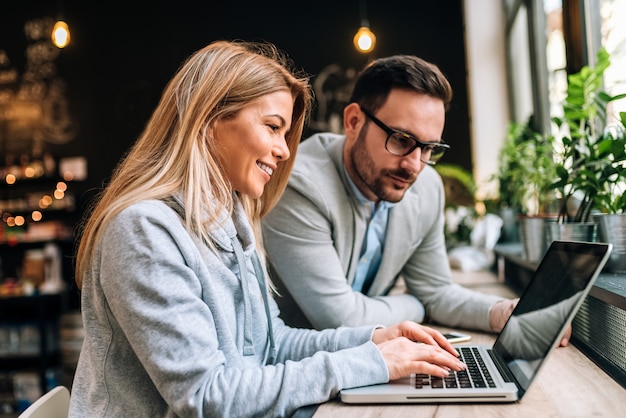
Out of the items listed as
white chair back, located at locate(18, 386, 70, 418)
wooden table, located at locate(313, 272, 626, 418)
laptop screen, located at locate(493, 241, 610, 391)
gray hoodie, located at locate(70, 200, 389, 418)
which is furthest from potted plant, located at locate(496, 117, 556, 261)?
white chair back, located at locate(18, 386, 70, 418)

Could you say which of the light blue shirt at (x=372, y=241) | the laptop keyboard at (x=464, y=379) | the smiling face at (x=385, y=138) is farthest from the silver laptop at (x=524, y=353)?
the light blue shirt at (x=372, y=241)

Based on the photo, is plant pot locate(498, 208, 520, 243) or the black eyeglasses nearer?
the black eyeglasses

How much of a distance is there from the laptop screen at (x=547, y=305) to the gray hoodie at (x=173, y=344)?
0.26 meters

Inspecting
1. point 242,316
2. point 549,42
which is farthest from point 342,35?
point 242,316

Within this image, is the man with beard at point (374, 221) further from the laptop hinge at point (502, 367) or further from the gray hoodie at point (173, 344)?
the gray hoodie at point (173, 344)

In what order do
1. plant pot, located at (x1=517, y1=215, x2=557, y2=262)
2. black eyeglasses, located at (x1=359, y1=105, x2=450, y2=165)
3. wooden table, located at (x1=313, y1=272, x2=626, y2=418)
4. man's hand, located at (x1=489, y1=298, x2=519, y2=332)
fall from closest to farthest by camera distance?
wooden table, located at (x1=313, y1=272, x2=626, y2=418)
man's hand, located at (x1=489, y1=298, x2=519, y2=332)
black eyeglasses, located at (x1=359, y1=105, x2=450, y2=165)
plant pot, located at (x1=517, y1=215, x2=557, y2=262)

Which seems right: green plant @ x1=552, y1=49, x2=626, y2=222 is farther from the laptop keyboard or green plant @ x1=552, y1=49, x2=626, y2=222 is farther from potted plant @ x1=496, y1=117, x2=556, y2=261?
the laptop keyboard

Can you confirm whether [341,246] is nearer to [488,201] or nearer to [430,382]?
[430,382]

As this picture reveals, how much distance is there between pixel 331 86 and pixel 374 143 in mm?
3873

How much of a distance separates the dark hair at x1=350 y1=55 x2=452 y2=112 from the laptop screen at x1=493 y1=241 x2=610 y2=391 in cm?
62

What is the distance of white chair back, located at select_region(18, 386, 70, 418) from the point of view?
1123 mm

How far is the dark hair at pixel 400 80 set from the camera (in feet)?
5.63

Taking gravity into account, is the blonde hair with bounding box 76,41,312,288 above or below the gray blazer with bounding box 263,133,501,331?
above

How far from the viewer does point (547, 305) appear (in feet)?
3.69
